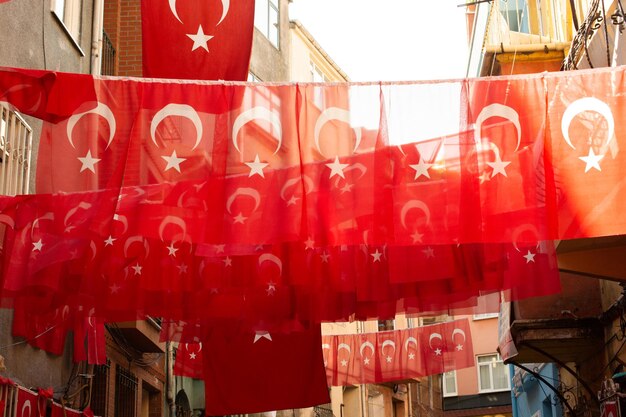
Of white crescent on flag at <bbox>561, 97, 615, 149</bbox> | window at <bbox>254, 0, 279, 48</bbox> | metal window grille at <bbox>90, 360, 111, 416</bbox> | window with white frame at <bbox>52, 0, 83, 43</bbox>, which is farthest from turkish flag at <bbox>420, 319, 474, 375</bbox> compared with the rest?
window at <bbox>254, 0, 279, 48</bbox>

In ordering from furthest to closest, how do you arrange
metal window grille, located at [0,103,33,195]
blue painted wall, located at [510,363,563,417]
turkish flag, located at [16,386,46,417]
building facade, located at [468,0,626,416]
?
blue painted wall, located at [510,363,563,417] < building facade, located at [468,0,626,416] < metal window grille, located at [0,103,33,195] < turkish flag, located at [16,386,46,417]

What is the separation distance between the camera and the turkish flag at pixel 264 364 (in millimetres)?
12031

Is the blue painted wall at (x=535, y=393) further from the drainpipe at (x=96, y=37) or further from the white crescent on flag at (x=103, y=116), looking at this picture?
the white crescent on flag at (x=103, y=116)

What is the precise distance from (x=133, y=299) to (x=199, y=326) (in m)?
2.67

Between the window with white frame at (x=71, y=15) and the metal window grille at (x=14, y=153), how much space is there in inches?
121

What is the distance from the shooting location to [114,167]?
8867mm

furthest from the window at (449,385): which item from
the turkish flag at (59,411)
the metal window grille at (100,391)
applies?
the turkish flag at (59,411)

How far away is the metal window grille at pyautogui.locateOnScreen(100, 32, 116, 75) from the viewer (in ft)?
66.3

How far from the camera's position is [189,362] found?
55.0ft

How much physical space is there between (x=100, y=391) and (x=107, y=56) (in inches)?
267

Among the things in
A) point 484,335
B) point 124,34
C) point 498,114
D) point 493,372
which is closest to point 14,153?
point 498,114

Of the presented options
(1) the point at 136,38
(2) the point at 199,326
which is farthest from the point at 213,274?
(1) the point at 136,38

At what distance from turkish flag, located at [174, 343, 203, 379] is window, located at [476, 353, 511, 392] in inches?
1202

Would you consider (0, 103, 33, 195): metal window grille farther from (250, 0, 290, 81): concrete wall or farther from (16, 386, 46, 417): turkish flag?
(250, 0, 290, 81): concrete wall
